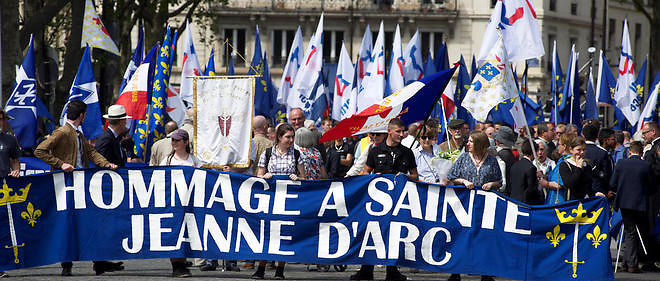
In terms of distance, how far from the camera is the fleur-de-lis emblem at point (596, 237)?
1062 cm

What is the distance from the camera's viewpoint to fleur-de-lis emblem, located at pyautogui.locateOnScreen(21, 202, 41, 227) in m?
11.0

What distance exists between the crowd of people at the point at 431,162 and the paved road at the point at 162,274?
19 cm

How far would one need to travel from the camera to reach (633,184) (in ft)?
42.3

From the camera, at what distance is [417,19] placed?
195ft

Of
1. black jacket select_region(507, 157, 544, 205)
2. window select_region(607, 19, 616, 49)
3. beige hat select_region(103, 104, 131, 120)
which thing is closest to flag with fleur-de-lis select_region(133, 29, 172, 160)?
beige hat select_region(103, 104, 131, 120)

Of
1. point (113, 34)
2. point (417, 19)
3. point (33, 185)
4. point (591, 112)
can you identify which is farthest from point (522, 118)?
point (417, 19)

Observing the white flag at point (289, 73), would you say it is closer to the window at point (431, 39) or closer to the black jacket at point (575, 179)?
the black jacket at point (575, 179)

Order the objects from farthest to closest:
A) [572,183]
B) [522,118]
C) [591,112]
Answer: [591,112], [522,118], [572,183]

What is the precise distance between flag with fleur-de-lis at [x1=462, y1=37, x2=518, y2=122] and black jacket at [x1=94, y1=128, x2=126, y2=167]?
3.99 m

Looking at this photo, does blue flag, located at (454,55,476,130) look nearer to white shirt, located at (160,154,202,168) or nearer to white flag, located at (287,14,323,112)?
white flag, located at (287,14,323,112)

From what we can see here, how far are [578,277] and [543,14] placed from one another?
49644 millimetres

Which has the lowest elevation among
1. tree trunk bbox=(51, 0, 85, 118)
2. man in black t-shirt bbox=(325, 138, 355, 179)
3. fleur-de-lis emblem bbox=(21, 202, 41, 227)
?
fleur-de-lis emblem bbox=(21, 202, 41, 227)

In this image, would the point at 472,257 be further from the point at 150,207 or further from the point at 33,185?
the point at 33,185

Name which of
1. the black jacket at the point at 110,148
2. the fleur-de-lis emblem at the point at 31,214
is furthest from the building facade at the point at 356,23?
the fleur-de-lis emblem at the point at 31,214
